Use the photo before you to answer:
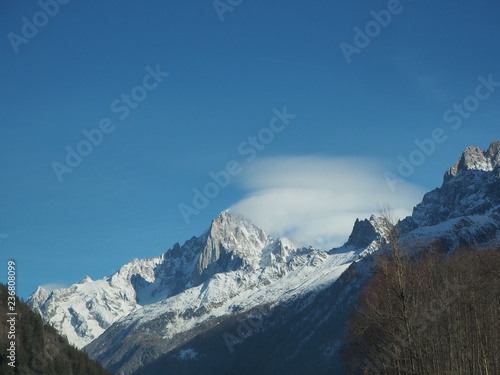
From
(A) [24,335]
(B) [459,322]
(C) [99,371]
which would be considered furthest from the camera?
(C) [99,371]

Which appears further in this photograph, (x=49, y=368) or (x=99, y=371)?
(x=99, y=371)

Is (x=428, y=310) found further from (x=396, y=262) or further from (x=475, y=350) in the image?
(x=396, y=262)

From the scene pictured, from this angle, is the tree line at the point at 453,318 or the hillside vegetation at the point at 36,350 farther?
the hillside vegetation at the point at 36,350

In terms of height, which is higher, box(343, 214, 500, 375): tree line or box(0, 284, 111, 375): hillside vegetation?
box(0, 284, 111, 375): hillside vegetation

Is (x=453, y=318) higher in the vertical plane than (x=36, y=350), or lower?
lower

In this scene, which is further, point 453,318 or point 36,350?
point 36,350

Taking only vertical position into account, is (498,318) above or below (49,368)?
below

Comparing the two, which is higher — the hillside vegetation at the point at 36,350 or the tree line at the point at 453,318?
the hillside vegetation at the point at 36,350

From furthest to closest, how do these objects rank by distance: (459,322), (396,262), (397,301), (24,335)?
(24,335) < (459,322) < (397,301) < (396,262)

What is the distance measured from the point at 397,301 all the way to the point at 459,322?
14529 mm

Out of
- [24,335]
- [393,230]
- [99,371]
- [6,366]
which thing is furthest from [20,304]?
[393,230]

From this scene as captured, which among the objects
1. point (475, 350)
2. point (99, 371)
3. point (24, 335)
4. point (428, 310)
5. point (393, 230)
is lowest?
point (475, 350)

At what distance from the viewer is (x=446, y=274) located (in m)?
57.5

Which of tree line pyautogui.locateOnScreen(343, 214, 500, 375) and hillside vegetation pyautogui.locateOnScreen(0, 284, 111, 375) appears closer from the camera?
tree line pyautogui.locateOnScreen(343, 214, 500, 375)
